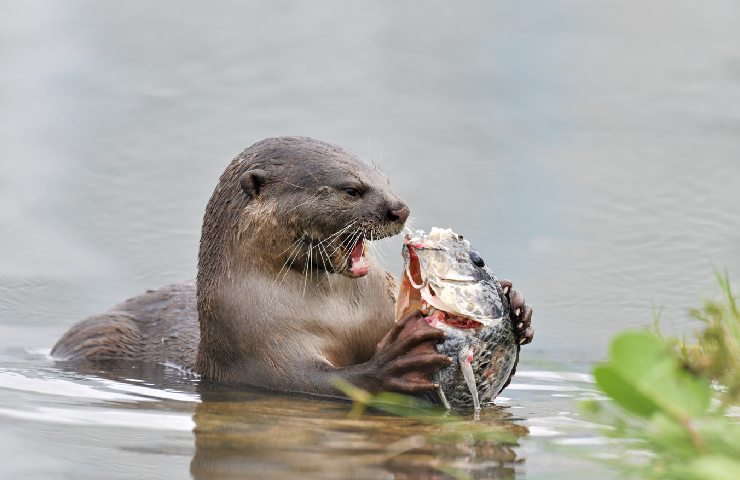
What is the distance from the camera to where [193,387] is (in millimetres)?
5277

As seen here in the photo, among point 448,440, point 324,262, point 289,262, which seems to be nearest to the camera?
point 448,440

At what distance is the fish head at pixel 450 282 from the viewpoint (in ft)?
14.3

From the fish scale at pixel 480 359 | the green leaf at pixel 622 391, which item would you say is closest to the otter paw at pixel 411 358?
the fish scale at pixel 480 359

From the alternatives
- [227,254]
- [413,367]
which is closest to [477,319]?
[413,367]

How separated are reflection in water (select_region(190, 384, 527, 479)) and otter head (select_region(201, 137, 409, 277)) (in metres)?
0.67

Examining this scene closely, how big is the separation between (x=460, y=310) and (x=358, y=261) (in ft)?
2.58

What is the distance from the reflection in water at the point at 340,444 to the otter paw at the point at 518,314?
27cm

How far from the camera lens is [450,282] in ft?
14.4

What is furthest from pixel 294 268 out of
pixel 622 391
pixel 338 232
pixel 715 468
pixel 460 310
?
pixel 715 468

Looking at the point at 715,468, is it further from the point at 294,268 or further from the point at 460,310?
the point at 294,268

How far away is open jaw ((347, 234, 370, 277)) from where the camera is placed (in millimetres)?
5012

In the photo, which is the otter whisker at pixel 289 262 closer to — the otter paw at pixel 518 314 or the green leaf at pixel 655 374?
the otter paw at pixel 518 314

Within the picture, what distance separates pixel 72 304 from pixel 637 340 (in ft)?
20.1

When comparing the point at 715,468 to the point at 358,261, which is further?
the point at 358,261
